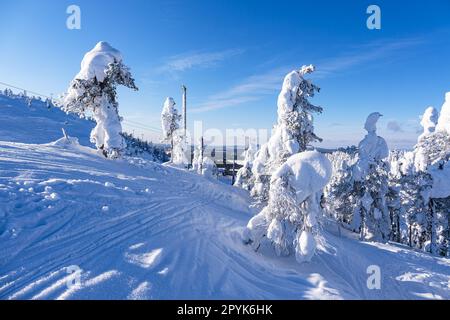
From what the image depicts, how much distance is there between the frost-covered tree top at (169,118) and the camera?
37125 mm

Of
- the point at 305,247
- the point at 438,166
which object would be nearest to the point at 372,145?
the point at 438,166

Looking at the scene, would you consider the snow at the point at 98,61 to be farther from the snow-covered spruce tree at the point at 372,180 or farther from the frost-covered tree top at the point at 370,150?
the snow-covered spruce tree at the point at 372,180

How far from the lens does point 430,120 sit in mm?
27094

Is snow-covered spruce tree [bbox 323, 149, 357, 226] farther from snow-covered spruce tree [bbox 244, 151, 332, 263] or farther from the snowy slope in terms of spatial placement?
the snowy slope

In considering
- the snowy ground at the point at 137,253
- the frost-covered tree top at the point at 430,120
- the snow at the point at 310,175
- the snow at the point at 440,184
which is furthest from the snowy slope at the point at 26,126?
the frost-covered tree top at the point at 430,120

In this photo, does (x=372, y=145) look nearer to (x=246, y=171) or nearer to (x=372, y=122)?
(x=372, y=122)

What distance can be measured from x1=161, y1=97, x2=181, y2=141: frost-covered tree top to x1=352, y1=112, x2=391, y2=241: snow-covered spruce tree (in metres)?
24.9

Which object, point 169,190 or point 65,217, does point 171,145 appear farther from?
point 65,217

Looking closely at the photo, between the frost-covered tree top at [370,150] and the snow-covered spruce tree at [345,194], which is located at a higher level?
the frost-covered tree top at [370,150]

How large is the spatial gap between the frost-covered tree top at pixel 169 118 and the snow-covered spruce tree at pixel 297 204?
29720mm

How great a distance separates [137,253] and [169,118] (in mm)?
31539

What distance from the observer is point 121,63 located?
56.1 ft

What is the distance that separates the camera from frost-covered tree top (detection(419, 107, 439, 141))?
2692 cm
